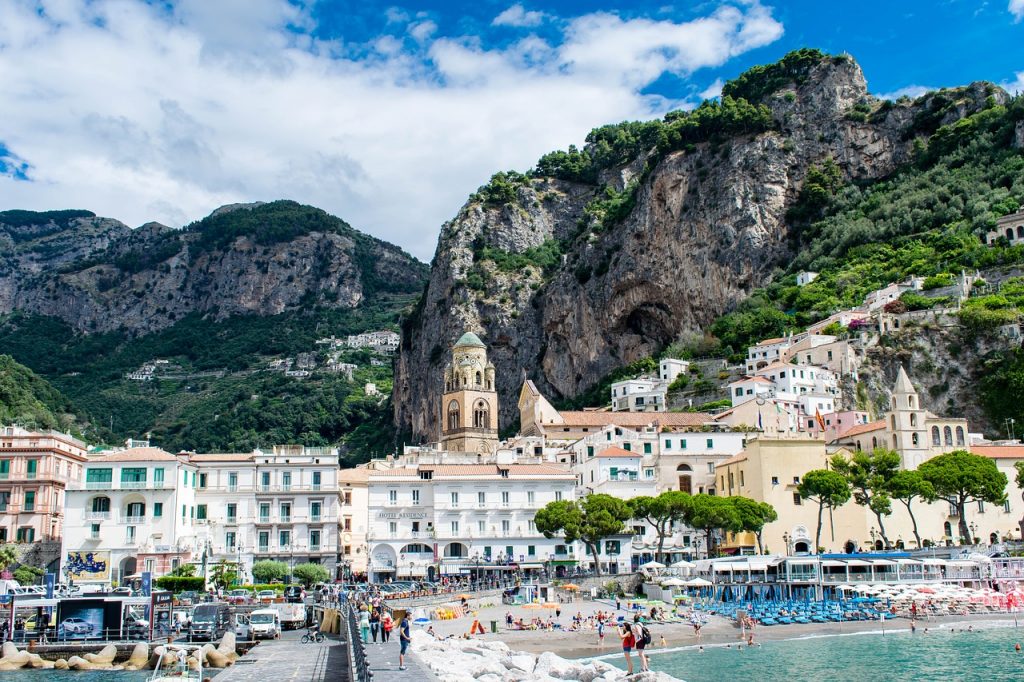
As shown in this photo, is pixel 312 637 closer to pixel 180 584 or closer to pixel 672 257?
pixel 180 584

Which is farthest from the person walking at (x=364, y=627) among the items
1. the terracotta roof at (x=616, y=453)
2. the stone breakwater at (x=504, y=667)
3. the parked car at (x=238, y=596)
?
the terracotta roof at (x=616, y=453)

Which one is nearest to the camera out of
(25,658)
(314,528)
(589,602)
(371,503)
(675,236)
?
(25,658)

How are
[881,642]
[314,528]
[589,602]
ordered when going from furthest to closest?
[314,528]
[589,602]
[881,642]

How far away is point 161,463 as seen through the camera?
56.1m

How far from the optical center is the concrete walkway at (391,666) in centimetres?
2223

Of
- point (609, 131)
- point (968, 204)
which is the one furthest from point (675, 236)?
point (609, 131)

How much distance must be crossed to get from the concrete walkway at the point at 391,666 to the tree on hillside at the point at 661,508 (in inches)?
1289

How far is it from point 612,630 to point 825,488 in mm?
21328

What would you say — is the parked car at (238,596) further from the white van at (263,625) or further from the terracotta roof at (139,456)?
the terracotta roof at (139,456)

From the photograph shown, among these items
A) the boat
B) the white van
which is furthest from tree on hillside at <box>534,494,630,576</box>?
the boat

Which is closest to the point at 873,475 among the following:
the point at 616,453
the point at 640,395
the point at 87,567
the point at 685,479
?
the point at 685,479

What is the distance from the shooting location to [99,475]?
55.8 meters

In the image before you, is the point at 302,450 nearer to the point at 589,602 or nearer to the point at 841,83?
the point at 589,602

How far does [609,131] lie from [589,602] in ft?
380
